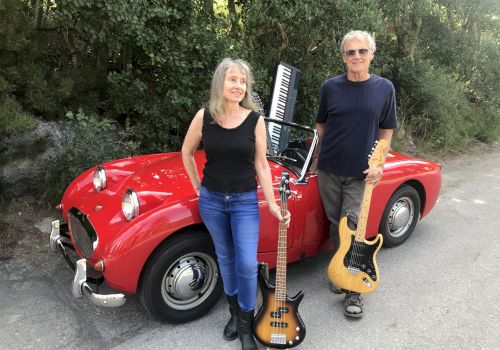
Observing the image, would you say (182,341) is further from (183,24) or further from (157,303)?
(183,24)

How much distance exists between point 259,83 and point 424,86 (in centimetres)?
459

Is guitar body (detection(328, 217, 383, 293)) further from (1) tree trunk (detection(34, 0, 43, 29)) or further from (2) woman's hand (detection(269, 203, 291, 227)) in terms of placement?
(1) tree trunk (detection(34, 0, 43, 29))

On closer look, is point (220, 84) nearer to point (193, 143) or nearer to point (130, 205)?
point (193, 143)

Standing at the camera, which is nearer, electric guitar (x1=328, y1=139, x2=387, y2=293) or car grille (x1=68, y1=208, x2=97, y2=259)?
car grille (x1=68, y1=208, x2=97, y2=259)

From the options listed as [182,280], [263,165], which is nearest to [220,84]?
[263,165]

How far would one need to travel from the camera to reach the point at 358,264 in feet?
10.6

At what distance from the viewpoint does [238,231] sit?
2.54 metres

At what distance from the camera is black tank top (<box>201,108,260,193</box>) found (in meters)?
2.44

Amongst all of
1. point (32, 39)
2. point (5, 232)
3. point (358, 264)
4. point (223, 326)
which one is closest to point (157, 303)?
point (223, 326)

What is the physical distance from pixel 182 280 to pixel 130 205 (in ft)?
2.10

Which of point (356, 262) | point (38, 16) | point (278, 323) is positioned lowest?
point (278, 323)

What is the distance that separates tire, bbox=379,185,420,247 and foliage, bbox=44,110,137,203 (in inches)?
115

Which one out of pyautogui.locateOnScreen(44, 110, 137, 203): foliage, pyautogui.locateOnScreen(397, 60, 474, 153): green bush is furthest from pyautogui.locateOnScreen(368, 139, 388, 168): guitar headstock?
pyautogui.locateOnScreen(397, 60, 474, 153): green bush

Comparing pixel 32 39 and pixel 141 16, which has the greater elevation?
pixel 141 16
